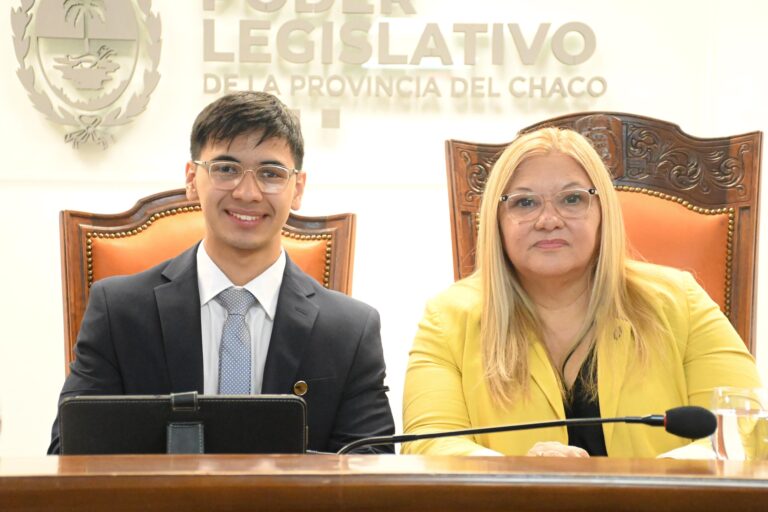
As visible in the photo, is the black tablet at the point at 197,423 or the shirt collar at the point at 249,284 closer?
the black tablet at the point at 197,423

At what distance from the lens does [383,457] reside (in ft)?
3.42

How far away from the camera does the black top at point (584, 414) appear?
2158 mm

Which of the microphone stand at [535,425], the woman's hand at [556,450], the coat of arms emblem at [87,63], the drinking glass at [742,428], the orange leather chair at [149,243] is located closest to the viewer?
the microphone stand at [535,425]

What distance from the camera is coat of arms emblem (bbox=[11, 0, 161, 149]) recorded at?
382 centimetres

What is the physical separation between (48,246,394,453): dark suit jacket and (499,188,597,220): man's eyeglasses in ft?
1.41

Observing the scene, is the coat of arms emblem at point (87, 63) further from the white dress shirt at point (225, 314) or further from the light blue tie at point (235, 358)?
the light blue tie at point (235, 358)

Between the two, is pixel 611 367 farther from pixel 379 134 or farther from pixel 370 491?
pixel 379 134

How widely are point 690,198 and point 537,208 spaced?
47cm

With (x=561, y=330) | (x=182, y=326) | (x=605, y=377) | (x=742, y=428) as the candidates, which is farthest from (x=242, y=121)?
(x=742, y=428)

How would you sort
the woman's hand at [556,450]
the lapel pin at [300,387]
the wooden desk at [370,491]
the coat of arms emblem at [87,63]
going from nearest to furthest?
the wooden desk at [370,491]
the woman's hand at [556,450]
the lapel pin at [300,387]
the coat of arms emblem at [87,63]

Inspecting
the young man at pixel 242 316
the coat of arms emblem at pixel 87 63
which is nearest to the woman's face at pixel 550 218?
the young man at pixel 242 316

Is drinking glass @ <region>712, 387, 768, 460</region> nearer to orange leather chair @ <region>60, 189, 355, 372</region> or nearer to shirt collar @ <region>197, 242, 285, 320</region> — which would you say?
shirt collar @ <region>197, 242, 285, 320</region>

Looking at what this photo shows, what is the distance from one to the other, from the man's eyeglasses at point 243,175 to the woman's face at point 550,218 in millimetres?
490

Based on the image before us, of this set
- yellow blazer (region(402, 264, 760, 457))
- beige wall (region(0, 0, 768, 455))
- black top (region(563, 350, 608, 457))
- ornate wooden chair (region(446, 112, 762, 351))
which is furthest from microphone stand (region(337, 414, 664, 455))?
beige wall (region(0, 0, 768, 455))
